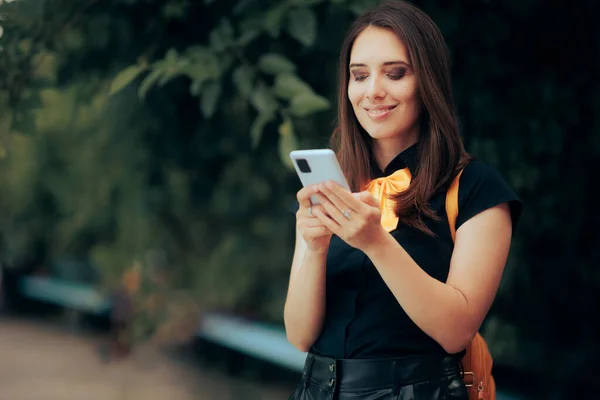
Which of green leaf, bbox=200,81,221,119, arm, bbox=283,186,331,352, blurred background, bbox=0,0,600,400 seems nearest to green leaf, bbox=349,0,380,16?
blurred background, bbox=0,0,600,400

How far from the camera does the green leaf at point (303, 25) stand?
288 centimetres

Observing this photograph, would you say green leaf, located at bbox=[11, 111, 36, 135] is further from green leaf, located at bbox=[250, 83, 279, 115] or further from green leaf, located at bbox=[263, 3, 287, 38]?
green leaf, located at bbox=[263, 3, 287, 38]

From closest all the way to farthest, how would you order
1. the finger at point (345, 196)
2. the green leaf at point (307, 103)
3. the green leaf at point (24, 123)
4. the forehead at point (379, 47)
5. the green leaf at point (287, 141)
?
the finger at point (345, 196) < the forehead at point (379, 47) < the green leaf at point (307, 103) < the green leaf at point (287, 141) < the green leaf at point (24, 123)

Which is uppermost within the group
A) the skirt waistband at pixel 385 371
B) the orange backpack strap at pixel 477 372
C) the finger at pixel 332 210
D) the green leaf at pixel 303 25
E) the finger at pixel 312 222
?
the green leaf at pixel 303 25

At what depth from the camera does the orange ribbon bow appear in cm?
184

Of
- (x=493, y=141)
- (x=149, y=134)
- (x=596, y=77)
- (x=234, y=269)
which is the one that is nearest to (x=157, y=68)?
(x=149, y=134)

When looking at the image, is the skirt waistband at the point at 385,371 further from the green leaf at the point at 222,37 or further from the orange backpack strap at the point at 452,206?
the green leaf at the point at 222,37

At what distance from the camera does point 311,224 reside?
1.77 metres

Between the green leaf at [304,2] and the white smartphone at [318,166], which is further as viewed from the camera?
the green leaf at [304,2]

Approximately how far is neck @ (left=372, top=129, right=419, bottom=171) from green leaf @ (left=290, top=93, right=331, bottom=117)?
805mm

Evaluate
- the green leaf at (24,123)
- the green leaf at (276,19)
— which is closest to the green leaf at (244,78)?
the green leaf at (276,19)

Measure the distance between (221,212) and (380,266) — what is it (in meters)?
3.50

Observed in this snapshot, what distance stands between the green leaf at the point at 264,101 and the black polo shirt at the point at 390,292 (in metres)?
1.17

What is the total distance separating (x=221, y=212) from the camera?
515 centimetres
